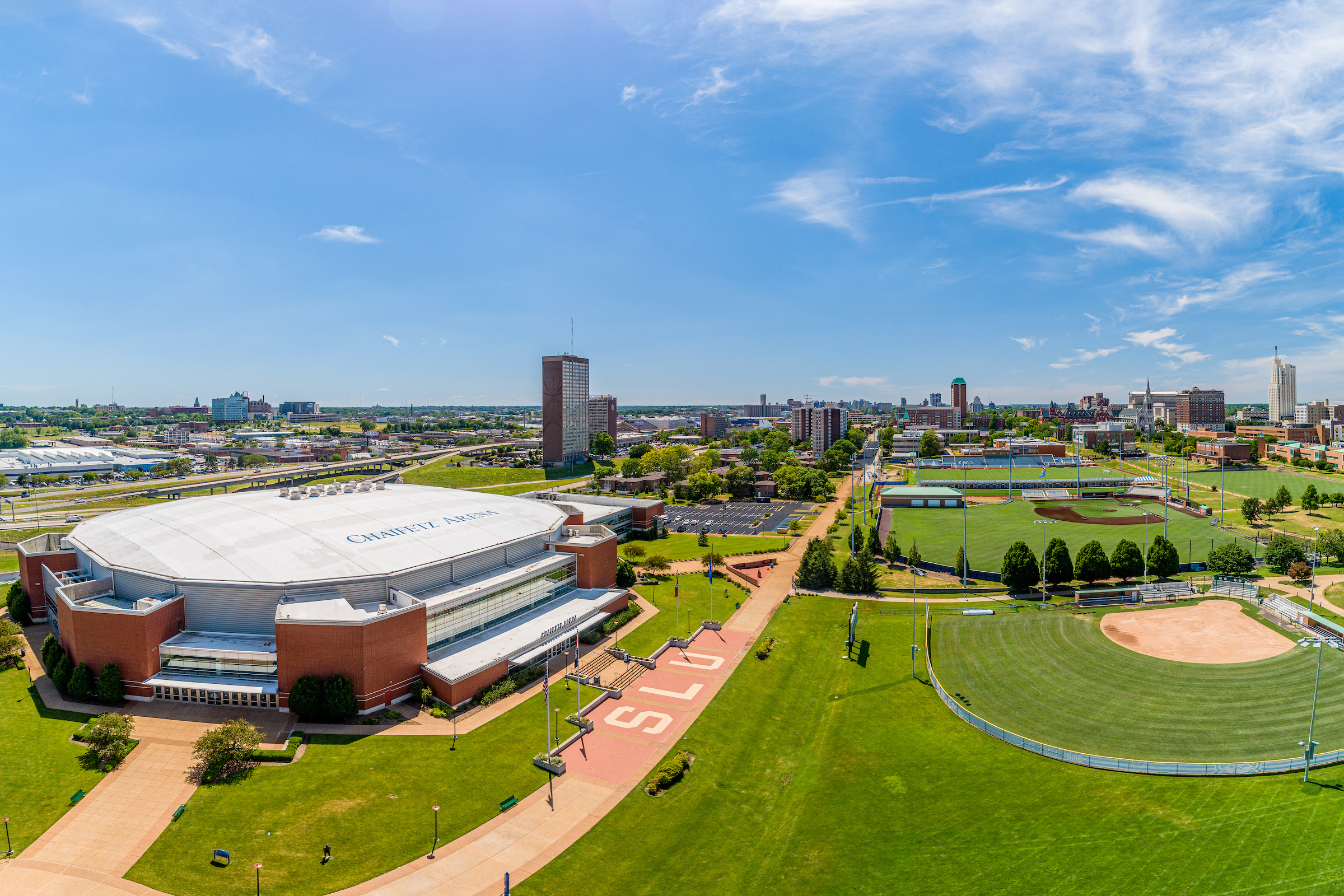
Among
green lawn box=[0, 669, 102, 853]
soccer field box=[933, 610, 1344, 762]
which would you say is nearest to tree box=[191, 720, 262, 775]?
green lawn box=[0, 669, 102, 853]

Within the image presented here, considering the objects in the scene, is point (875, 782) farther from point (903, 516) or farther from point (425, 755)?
point (903, 516)

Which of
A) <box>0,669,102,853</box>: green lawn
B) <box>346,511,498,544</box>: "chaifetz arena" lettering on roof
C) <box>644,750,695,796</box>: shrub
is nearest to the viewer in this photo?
<box>0,669,102,853</box>: green lawn

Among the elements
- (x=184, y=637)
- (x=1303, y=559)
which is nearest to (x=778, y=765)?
(x=184, y=637)

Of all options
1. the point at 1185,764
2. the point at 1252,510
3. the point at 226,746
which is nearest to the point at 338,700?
the point at 226,746

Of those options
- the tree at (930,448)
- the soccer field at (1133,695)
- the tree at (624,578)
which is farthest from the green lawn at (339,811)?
the tree at (930,448)

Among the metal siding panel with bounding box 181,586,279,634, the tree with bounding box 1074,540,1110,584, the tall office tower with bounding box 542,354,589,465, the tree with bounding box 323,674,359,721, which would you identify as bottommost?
the tree with bounding box 323,674,359,721

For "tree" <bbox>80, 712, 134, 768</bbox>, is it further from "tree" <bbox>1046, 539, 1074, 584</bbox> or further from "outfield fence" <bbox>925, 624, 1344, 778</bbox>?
"tree" <bbox>1046, 539, 1074, 584</bbox>
